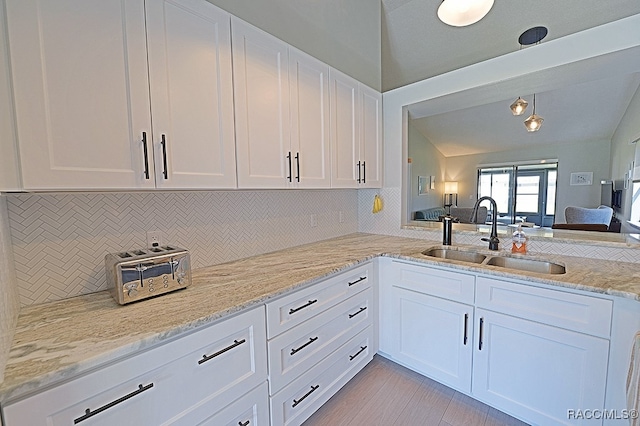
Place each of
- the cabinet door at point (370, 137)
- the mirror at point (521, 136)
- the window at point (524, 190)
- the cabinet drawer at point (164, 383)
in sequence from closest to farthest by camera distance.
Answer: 1. the cabinet drawer at point (164, 383)
2. the cabinet door at point (370, 137)
3. the mirror at point (521, 136)
4. the window at point (524, 190)

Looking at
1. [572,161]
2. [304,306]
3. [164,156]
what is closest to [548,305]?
[304,306]

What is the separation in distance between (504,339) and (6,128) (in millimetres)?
2457

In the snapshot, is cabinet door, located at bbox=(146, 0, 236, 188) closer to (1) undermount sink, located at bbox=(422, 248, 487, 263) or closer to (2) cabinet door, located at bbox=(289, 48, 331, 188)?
(2) cabinet door, located at bbox=(289, 48, 331, 188)

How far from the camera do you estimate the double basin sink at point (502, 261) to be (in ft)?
5.89

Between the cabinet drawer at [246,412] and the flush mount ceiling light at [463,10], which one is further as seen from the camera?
the flush mount ceiling light at [463,10]

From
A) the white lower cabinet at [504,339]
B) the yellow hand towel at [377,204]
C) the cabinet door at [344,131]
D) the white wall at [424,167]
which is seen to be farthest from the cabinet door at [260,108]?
the white wall at [424,167]

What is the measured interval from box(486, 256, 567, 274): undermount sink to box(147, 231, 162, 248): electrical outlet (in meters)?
2.16

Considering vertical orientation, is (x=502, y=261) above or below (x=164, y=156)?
below

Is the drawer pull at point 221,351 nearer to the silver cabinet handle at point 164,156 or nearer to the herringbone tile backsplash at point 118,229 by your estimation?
the herringbone tile backsplash at point 118,229

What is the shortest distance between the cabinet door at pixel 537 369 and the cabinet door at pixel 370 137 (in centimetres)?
141

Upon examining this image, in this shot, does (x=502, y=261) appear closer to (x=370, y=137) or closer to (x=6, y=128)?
(x=370, y=137)

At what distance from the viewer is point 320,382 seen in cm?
163

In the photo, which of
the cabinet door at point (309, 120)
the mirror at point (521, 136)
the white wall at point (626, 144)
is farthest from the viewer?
the white wall at point (626, 144)

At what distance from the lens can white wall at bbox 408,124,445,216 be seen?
285 inches
